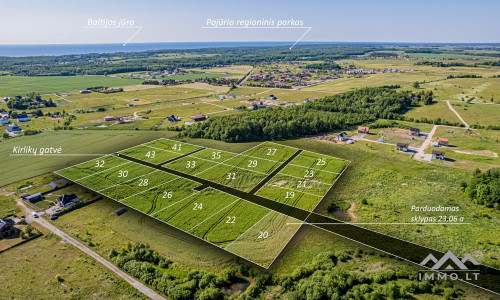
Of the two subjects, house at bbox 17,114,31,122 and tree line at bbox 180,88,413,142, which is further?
house at bbox 17,114,31,122

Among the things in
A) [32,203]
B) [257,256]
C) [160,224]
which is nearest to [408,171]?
Result: [257,256]

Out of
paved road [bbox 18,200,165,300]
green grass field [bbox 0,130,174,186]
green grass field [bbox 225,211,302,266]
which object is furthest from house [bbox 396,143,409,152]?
paved road [bbox 18,200,165,300]

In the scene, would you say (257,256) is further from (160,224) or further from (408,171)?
(408,171)

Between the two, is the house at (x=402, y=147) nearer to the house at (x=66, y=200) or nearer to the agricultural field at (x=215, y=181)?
the agricultural field at (x=215, y=181)

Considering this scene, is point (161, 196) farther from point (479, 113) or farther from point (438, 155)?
point (479, 113)

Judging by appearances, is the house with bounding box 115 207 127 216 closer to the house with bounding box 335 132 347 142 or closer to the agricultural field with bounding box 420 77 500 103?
the house with bounding box 335 132 347 142

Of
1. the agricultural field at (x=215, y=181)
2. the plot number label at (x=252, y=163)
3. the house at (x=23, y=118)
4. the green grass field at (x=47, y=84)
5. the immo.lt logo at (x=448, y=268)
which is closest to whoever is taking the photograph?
the immo.lt logo at (x=448, y=268)

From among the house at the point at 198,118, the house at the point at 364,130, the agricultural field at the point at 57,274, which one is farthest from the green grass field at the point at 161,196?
the house at the point at 364,130
